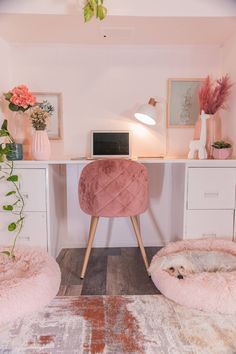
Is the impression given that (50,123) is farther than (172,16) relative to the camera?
Yes

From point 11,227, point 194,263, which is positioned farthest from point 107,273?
point 11,227

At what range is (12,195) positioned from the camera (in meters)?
1.88

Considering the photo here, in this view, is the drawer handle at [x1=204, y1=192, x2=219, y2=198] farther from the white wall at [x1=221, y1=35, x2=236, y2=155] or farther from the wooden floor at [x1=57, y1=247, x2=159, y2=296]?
the wooden floor at [x1=57, y1=247, x2=159, y2=296]

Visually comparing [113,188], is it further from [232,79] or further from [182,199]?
[232,79]

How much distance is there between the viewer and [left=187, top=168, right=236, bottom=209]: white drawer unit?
1901 millimetres

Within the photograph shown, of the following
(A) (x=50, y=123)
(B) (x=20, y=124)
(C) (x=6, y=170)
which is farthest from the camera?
(A) (x=50, y=123)

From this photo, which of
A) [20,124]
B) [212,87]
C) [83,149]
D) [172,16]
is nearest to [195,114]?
[212,87]

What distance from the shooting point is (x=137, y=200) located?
172 cm

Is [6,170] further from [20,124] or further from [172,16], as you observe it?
[172,16]

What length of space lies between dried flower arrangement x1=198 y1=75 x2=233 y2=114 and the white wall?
6 centimetres

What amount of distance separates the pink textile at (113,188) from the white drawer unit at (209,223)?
457mm

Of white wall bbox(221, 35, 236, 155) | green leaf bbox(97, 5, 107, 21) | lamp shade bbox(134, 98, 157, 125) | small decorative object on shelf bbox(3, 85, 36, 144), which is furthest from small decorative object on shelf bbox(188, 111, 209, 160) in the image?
small decorative object on shelf bbox(3, 85, 36, 144)

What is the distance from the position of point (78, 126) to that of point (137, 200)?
0.92m

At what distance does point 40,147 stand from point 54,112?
484 mm
